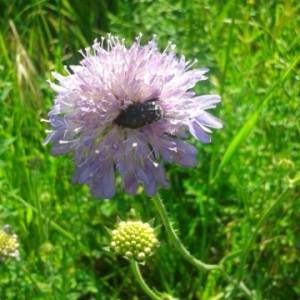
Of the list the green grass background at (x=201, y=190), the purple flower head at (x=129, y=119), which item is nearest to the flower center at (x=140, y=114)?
the purple flower head at (x=129, y=119)

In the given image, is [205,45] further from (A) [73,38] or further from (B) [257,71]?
(A) [73,38]

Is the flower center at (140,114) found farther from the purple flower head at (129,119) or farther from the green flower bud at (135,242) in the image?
the green flower bud at (135,242)

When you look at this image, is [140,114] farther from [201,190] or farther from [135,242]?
[201,190]

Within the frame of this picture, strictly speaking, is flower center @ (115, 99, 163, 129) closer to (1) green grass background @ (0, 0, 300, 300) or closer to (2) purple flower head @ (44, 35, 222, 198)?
(2) purple flower head @ (44, 35, 222, 198)

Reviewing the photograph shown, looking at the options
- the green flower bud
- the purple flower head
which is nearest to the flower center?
the purple flower head

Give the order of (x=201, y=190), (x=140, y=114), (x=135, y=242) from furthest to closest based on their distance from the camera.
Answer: (x=201, y=190)
(x=135, y=242)
(x=140, y=114)

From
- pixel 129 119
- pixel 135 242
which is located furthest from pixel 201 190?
pixel 129 119
